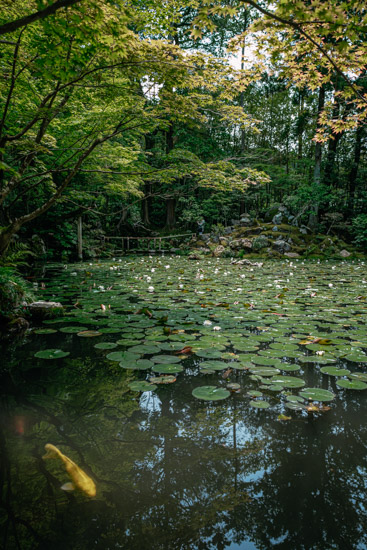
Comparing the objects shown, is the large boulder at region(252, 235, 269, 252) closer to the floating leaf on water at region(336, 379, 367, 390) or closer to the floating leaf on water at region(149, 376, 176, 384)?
the floating leaf on water at region(336, 379, 367, 390)

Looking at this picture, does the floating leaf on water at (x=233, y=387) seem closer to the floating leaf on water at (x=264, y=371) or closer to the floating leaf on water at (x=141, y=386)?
the floating leaf on water at (x=264, y=371)

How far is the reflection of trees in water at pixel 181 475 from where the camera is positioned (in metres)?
0.91

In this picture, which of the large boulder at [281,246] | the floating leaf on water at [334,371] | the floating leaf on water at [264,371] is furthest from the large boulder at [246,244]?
the floating leaf on water at [264,371]

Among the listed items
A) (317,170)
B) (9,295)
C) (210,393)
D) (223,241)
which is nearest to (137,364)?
(210,393)

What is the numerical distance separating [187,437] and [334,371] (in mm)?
1179

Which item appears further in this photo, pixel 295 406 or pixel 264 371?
pixel 264 371

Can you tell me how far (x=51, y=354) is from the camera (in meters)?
2.37

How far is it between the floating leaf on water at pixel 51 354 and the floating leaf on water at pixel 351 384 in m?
1.99

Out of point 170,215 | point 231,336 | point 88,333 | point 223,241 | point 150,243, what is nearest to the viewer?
point 231,336

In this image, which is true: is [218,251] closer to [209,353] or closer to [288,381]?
[209,353]

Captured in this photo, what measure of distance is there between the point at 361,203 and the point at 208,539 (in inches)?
729

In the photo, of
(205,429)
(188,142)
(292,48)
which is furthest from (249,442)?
(188,142)

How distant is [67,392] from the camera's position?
1797mm

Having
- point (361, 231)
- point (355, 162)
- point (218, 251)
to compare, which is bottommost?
point (218, 251)
